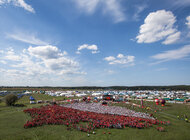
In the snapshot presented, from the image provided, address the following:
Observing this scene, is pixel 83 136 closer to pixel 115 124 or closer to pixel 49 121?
pixel 115 124

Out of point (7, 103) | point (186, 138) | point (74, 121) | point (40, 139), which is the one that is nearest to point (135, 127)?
point (186, 138)

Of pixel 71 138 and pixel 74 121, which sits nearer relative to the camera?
pixel 71 138

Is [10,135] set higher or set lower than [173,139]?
higher

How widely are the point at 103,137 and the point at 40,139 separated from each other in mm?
6473

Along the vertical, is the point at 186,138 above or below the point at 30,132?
below

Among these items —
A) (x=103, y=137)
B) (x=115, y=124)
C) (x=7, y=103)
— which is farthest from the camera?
(x=7, y=103)

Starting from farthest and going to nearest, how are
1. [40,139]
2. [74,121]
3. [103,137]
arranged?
[74,121], [103,137], [40,139]

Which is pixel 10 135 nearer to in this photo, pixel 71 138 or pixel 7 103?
pixel 71 138

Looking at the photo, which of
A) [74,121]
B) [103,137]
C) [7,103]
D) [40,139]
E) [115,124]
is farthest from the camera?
[7,103]

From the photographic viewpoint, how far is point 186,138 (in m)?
12.5

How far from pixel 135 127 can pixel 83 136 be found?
7.69 meters

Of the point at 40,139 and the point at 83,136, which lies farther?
the point at 83,136

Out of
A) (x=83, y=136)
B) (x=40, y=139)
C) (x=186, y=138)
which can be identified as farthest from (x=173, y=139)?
(x=40, y=139)

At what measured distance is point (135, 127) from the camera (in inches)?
601
